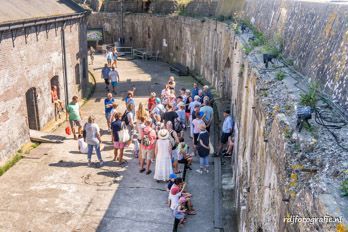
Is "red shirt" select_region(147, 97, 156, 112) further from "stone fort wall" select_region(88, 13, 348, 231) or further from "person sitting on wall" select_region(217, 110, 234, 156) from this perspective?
"stone fort wall" select_region(88, 13, 348, 231)

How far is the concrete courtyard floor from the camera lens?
8.79 meters

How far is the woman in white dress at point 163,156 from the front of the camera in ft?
33.3

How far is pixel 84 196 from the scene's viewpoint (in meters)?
9.91

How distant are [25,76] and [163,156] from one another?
6.10 m

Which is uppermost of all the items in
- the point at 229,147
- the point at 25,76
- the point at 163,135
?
the point at 25,76

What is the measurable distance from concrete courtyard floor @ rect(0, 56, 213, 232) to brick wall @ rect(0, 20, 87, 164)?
876 millimetres

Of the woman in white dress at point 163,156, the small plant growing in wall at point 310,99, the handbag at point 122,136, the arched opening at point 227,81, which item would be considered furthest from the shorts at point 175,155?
the small plant growing in wall at point 310,99

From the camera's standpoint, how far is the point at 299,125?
4.22 m

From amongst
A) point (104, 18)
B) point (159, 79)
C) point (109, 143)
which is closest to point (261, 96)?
point (109, 143)

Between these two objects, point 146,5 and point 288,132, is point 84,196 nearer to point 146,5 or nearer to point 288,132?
Result: point 288,132

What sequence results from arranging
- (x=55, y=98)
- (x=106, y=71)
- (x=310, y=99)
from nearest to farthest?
(x=310, y=99), (x=55, y=98), (x=106, y=71)

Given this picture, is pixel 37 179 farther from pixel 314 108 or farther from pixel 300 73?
pixel 314 108

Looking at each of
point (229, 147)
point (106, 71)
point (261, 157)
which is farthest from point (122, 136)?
point (106, 71)

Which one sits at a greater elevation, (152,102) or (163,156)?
(152,102)
